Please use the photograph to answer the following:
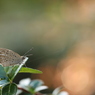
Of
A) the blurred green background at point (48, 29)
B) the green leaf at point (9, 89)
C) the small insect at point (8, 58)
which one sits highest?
the blurred green background at point (48, 29)

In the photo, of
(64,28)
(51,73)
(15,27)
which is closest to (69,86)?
(51,73)

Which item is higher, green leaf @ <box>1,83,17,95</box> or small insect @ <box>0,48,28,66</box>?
small insect @ <box>0,48,28,66</box>

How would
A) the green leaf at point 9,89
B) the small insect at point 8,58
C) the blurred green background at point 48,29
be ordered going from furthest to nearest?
the blurred green background at point 48,29 < the small insect at point 8,58 < the green leaf at point 9,89

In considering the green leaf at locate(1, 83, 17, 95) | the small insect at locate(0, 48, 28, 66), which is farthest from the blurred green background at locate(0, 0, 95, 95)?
the green leaf at locate(1, 83, 17, 95)

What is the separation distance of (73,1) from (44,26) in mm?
791

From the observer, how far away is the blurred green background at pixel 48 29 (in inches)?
148

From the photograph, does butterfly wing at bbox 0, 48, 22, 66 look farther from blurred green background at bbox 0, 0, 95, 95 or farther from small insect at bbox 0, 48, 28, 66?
blurred green background at bbox 0, 0, 95, 95

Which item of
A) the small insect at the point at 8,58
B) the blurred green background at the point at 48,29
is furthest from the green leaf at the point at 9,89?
the blurred green background at the point at 48,29

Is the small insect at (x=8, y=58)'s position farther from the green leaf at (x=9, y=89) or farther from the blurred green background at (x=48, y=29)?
the blurred green background at (x=48, y=29)

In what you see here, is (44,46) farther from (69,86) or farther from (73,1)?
(73,1)

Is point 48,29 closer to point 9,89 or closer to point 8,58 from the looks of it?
point 8,58

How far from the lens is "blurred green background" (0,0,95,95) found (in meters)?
3.76

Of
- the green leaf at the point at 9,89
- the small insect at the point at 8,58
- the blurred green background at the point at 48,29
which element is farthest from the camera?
the blurred green background at the point at 48,29

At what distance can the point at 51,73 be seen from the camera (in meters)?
3.83
